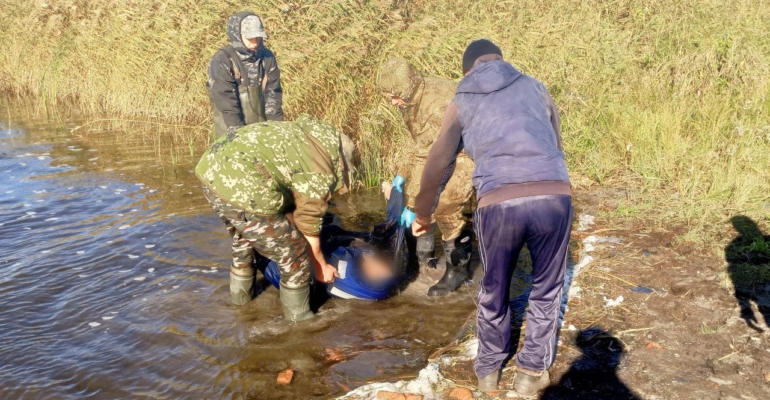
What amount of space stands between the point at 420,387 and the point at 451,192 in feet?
→ 5.93

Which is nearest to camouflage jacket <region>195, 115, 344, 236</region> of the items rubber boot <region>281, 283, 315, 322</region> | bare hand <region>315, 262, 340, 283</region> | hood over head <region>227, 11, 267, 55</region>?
bare hand <region>315, 262, 340, 283</region>

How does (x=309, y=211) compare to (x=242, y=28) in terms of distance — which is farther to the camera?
(x=242, y=28)

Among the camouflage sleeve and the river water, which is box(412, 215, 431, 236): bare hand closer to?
the camouflage sleeve

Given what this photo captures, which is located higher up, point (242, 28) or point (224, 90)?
point (242, 28)

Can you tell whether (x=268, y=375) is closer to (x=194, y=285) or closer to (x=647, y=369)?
(x=194, y=285)

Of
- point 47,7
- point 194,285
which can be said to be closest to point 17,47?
point 47,7

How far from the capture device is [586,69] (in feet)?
26.2

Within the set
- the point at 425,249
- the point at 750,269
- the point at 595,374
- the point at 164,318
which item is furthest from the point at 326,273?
the point at 750,269

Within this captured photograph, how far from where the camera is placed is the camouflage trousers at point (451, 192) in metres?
4.89

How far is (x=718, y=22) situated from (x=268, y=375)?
26.2 feet

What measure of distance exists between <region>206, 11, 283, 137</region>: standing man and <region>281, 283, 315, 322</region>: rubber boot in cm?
190

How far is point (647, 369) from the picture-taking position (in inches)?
139

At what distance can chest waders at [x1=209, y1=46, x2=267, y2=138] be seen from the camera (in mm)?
5961

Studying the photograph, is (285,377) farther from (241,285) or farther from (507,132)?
(507,132)
